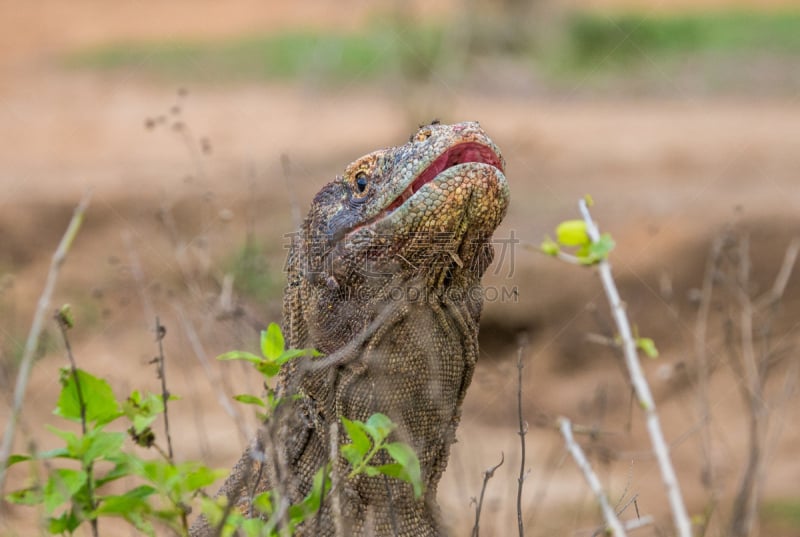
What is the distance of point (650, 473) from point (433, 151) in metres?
6.49

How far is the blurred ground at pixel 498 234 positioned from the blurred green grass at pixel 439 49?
861 millimetres

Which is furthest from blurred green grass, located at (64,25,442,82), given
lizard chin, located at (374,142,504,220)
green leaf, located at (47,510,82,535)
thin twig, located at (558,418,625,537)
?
thin twig, located at (558,418,625,537)

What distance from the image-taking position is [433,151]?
13.8ft

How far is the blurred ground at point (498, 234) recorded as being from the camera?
8.99 m

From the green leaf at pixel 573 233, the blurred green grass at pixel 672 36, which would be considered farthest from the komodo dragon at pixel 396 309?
the blurred green grass at pixel 672 36

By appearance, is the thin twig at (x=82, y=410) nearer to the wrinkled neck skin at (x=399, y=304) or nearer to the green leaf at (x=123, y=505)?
the green leaf at (x=123, y=505)

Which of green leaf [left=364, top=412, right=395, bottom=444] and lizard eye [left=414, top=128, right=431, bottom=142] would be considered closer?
green leaf [left=364, top=412, right=395, bottom=444]

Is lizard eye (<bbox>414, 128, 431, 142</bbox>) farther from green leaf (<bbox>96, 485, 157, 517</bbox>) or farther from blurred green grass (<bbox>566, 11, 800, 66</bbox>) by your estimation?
blurred green grass (<bbox>566, 11, 800, 66</bbox>)

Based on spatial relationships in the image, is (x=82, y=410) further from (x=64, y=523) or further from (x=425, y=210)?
(x=425, y=210)

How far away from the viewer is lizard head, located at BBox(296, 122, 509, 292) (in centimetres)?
413

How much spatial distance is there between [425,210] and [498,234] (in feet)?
23.0

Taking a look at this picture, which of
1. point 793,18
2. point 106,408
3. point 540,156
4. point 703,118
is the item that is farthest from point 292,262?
point 793,18

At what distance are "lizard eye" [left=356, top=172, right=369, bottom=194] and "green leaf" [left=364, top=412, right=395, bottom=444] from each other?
4.52ft

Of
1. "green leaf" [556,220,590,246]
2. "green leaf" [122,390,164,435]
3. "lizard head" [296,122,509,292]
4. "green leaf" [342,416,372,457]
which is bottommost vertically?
"green leaf" [342,416,372,457]
